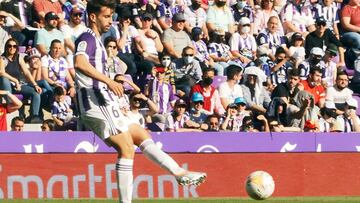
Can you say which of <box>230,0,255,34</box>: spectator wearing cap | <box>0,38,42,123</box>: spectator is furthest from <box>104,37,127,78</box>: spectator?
<box>230,0,255,34</box>: spectator wearing cap

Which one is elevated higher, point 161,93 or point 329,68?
point 161,93

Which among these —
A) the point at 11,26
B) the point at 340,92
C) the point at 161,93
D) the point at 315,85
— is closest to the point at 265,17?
the point at 315,85

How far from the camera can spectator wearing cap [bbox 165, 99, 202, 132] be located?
19016 millimetres

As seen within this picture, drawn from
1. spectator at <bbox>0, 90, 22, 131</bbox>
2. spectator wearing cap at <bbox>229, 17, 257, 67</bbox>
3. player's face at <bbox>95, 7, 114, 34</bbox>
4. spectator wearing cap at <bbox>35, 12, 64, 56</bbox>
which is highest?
player's face at <bbox>95, 7, 114, 34</bbox>

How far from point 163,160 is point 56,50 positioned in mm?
8606

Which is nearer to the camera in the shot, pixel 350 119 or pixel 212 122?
pixel 212 122

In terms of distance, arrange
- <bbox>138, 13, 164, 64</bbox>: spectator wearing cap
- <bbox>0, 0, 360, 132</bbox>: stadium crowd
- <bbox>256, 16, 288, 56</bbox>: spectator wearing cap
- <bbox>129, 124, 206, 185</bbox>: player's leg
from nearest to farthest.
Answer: <bbox>129, 124, 206, 185</bbox>: player's leg < <bbox>0, 0, 360, 132</bbox>: stadium crowd < <bbox>138, 13, 164, 64</bbox>: spectator wearing cap < <bbox>256, 16, 288, 56</bbox>: spectator wearing cap

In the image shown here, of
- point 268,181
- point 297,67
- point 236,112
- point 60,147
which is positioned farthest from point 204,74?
point 268,181

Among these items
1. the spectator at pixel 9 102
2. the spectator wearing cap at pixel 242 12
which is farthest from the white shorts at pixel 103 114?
the spectator wearing cap at pixel 242 12

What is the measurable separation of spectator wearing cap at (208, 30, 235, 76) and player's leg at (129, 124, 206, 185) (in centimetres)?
1013

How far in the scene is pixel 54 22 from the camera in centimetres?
1969

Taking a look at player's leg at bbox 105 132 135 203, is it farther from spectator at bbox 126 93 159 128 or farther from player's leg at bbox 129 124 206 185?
spectator at bbox 126 93 159 128

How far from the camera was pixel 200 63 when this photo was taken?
21234mm

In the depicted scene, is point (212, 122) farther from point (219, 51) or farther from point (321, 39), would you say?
point (321, 39)
